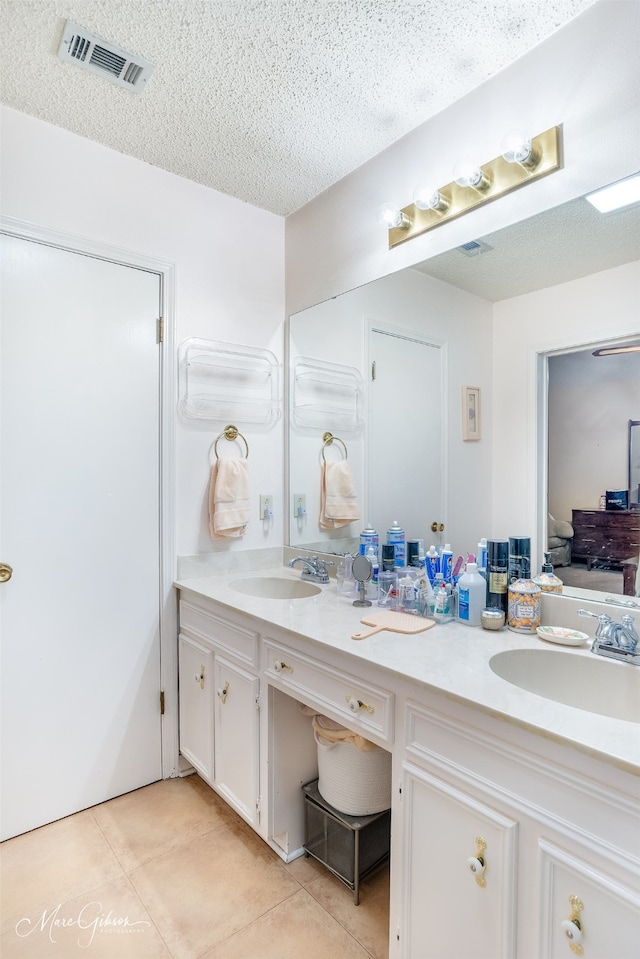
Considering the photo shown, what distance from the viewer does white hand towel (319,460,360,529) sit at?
224 cm

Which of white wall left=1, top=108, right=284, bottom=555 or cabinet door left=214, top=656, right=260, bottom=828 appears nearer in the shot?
cabinet door left=214, top=656, right=260, bottom=828

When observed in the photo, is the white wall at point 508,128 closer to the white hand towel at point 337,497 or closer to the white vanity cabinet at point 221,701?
the white hand towel at point 337,497

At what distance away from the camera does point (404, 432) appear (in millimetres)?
2031

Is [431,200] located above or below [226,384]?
above

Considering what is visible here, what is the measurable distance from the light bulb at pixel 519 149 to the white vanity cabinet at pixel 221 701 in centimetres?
167

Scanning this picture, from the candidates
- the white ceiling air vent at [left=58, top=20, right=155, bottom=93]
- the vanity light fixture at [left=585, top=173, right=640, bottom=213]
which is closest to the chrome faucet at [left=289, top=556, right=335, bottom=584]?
the vanity light fixture at [left=585, top=173, right=640, bottom=213]

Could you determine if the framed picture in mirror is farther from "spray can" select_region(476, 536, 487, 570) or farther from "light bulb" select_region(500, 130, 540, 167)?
"light bulb" select_region(500, 130, 540, 167)

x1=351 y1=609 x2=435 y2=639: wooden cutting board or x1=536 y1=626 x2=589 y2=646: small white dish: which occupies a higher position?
x1=536 y1=626 x2=589 y2=646: small white dish

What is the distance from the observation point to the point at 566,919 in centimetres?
90

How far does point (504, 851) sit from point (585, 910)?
15 cm

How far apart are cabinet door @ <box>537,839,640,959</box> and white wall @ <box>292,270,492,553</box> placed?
973mm

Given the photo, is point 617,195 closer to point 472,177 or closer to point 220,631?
point 472,177

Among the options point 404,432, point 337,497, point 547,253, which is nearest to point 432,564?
point 404,432

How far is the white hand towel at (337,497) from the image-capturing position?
2242 mm
